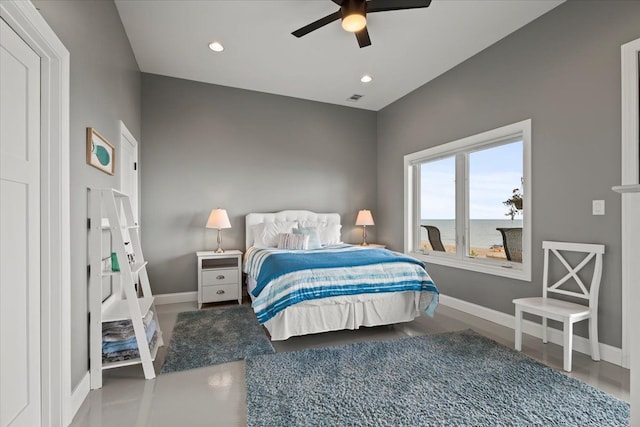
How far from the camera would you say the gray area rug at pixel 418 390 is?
1822mm

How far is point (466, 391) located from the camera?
2090 millimetres

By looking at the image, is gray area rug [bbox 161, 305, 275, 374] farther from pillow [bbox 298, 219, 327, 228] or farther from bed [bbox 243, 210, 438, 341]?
pillow [bbox 298, 219, 327, 228]

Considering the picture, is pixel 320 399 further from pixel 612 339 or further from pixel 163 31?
pixel 163 31

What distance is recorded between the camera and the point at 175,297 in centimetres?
435

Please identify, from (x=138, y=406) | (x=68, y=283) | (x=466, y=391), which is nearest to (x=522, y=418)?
(x=466, y=391)

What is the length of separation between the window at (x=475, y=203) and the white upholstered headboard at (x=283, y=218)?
121cm

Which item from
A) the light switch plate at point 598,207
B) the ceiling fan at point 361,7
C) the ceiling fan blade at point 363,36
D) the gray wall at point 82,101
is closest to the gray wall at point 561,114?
the light switch plate at point 598,207

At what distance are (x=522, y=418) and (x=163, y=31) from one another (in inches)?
170

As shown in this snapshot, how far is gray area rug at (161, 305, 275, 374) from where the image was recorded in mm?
2578

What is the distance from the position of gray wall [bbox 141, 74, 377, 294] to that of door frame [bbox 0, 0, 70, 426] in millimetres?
2670

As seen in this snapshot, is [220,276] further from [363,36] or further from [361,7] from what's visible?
[361,7]

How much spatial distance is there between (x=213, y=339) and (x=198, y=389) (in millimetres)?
862

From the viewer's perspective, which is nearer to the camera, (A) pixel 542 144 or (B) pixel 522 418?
(B) pixel 522 418

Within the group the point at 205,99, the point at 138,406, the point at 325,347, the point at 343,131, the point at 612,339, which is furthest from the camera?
the point at 343,131
